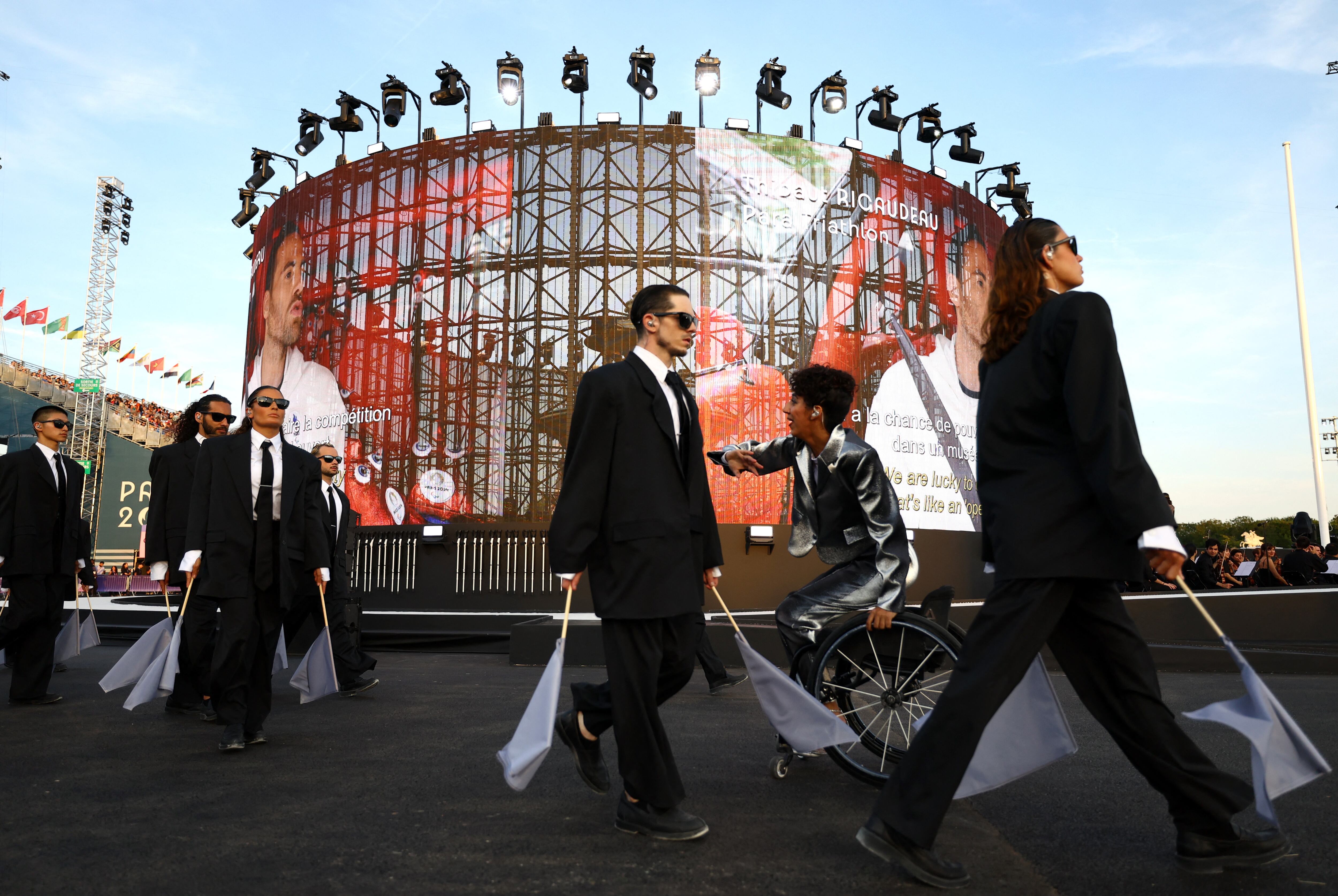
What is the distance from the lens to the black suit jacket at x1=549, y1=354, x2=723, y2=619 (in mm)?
2602

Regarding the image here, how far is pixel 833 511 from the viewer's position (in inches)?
141

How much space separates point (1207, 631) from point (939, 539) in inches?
250

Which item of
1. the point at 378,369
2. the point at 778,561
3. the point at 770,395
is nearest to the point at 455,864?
the point at 778,561

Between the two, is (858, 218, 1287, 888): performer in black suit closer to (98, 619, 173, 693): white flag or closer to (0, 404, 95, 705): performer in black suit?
(98, 619, 173, 693): white flag

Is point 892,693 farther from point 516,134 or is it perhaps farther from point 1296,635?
point 516,134

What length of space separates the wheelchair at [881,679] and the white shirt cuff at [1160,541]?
121cm

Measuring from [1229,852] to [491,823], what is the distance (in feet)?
6.17

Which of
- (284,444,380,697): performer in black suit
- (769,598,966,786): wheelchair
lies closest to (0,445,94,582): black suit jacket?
(284,444,380,697): performer in black suit

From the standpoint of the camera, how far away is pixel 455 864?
2.26 metres

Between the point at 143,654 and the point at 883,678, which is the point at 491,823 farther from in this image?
the point at 143,654

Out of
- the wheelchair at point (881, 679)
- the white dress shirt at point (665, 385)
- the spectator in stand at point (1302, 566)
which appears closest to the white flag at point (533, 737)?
the white dress shirt at point (665, 385)

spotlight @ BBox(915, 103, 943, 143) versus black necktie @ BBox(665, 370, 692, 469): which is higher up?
spotlight @ BBox(915, 103, 943, 143)

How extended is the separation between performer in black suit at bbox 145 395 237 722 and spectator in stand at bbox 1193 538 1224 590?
974 cm

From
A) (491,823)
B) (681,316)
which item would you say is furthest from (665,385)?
(491,823)
